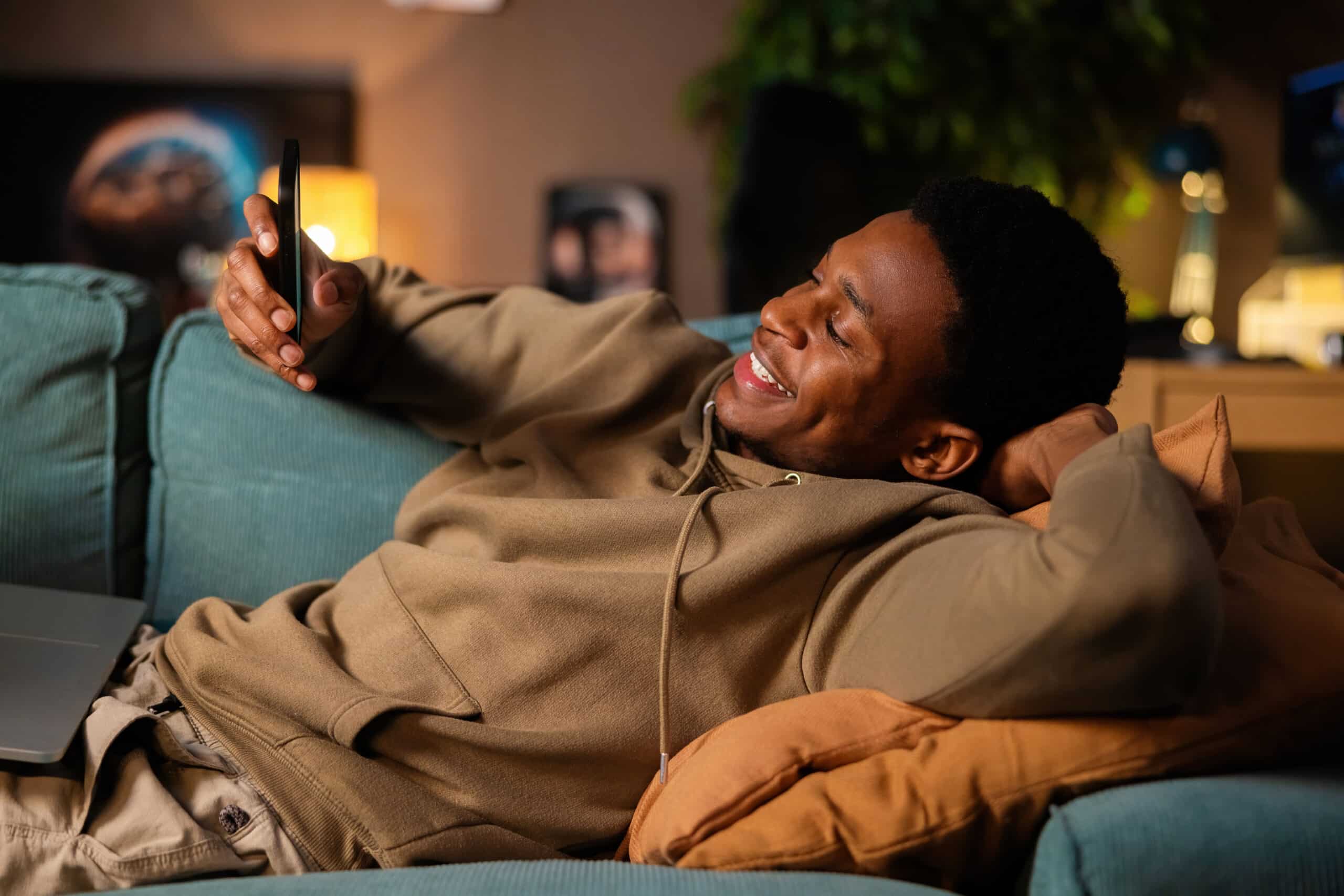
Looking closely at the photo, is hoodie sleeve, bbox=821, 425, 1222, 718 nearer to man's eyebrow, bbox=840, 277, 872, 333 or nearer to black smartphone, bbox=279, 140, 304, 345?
man's eyebrow, bbox=840, 277, 872, 333

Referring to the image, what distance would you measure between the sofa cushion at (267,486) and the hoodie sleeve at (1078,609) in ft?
2.30

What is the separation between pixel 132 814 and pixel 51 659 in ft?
0.67

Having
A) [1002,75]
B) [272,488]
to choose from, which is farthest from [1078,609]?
[1002,75]

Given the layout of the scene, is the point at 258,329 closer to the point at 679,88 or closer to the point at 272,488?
the point at 272,488

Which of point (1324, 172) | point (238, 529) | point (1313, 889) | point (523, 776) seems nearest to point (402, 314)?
point (238, 529)

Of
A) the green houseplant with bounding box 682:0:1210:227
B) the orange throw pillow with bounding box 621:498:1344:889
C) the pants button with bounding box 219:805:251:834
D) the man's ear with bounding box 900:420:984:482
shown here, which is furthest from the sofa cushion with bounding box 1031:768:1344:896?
the green houseplant with bounding box 682:0:1210:227

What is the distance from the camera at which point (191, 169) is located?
353 centimetres

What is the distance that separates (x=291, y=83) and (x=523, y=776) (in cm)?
328

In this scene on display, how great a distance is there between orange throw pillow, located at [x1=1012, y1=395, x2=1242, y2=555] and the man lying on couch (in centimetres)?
7

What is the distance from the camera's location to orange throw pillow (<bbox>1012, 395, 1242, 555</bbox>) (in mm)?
815

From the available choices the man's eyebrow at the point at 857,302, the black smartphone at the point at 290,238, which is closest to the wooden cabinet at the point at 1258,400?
the man's eyebrow at the point at 857,302

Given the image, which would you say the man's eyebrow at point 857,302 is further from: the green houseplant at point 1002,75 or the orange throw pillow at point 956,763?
the green houseplant at point 1002,75

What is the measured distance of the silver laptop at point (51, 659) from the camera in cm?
81

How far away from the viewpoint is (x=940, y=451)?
102 cm
